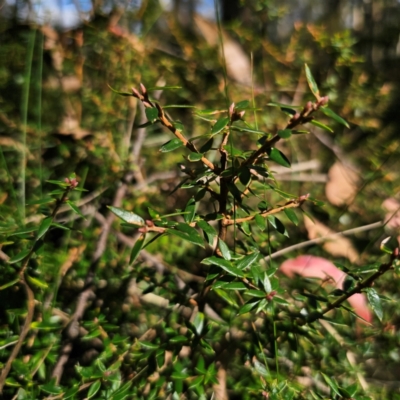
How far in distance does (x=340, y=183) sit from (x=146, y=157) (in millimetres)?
670

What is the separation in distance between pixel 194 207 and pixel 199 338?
21 cm

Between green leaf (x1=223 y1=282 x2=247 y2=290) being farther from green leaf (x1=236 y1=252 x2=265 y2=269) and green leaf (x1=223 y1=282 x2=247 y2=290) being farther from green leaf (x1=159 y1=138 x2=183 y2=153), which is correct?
green leaf (x1=159 y1=138 x2=183 y2=153)

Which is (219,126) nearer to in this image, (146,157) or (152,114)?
(152,114)

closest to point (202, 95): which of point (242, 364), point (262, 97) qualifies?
point (262, 97)

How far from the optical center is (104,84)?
1.30 meters

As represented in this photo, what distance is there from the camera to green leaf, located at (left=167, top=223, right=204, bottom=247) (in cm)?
46

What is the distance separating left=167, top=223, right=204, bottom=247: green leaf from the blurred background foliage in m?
0.17

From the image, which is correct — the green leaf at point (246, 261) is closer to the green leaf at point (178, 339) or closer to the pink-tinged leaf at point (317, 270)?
the green leaf at point (178, 339)

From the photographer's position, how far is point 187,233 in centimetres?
48

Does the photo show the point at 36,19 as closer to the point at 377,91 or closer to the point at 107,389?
the point at 107,389

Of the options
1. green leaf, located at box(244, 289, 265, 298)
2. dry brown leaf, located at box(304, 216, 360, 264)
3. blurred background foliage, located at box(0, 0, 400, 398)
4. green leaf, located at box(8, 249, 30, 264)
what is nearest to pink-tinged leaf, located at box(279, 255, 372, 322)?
Answer: blurred background foliage, located at box(0, 0, 400, 398)

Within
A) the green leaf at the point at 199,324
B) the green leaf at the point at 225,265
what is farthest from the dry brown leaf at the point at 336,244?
the green leaf at the point at 225,265

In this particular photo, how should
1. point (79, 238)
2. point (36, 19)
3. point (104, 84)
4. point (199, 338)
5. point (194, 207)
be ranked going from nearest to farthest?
point (194, 207), point (199, 338), point (79, 238), point (36, 19), point (104, 84)

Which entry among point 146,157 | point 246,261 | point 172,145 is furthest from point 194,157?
point 146,157
